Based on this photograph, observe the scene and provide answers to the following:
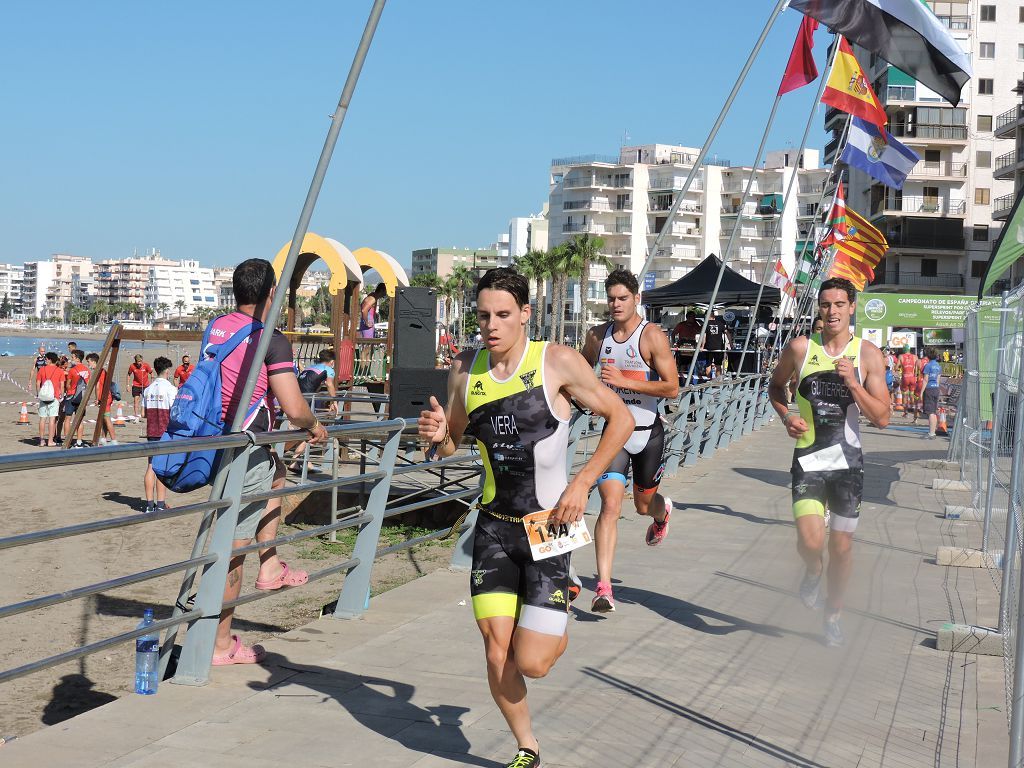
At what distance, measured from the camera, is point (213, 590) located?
5.36 meters

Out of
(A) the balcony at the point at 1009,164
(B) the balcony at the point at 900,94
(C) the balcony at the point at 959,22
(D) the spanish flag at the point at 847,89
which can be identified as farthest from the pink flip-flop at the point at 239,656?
(C) the balcony at the point at 959,22

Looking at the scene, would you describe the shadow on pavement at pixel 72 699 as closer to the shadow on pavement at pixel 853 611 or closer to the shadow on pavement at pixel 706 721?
the shadow on pavement at pixel 706 721

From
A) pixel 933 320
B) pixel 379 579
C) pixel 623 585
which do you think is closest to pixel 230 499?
pixel 623 585

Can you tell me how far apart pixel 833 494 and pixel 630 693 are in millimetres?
1969

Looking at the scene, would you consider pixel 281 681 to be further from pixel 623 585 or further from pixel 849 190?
pixel 849 190

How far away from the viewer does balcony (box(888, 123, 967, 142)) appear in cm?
7769

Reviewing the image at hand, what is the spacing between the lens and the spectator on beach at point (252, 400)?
5616mm


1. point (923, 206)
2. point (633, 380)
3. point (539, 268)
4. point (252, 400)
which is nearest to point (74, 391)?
point (633, 380)

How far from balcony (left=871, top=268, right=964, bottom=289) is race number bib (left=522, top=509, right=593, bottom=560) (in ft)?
257

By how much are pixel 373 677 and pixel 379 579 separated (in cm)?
523

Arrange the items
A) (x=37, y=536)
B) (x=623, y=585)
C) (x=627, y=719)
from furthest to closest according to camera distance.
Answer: (x=623, y=585)
(x=627, y=719)
(x=37, y=536)

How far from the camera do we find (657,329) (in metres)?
7.43

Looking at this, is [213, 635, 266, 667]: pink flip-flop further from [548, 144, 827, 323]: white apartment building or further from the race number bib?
[548, 144, 827, 323]: white apartment building

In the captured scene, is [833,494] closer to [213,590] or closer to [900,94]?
[213,590]
